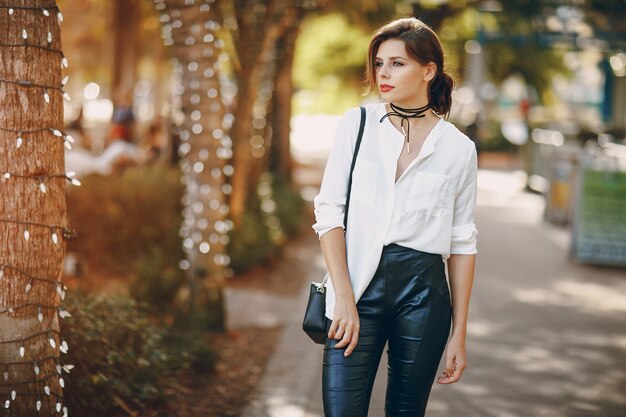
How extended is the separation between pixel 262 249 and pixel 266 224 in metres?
1.22

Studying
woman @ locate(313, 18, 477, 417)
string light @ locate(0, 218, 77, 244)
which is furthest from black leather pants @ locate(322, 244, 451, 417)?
string light @ locate(0, 218, 77, 244)

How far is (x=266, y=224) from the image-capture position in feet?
39.9

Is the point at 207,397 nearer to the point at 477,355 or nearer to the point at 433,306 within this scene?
the point at 477,355

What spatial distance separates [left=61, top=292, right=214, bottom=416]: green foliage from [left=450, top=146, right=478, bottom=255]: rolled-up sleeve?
2233 mm

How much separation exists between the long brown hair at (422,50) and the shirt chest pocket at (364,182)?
1.26 ft

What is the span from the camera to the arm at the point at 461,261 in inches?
125

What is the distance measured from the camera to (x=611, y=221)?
36.1 ft

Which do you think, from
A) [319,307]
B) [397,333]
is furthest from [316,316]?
[397,333]

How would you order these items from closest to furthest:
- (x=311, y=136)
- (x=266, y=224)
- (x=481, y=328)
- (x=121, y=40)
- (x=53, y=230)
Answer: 1. (x=53, y=230)
2. (x=481, y=328)
3. (x=266, y=224)
4. (x=121, y=40)
5. (x=311, y=136)

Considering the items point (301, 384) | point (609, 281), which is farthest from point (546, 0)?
point (301, 384)

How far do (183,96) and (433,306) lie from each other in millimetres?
4696

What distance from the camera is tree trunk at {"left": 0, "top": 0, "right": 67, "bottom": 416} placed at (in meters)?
3.56

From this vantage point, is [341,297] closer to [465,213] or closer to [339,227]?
[339,227]

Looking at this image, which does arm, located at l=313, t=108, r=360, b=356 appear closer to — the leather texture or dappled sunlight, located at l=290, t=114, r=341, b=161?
the leather texture
